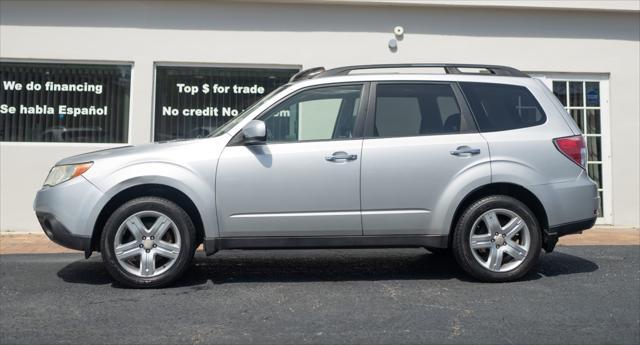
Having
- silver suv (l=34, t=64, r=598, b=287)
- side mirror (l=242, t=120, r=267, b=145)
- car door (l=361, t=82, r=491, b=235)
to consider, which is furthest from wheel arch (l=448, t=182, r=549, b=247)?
side mirror (l=242, t=120, r=267, b=145)

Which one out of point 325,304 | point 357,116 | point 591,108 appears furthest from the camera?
point 591,108

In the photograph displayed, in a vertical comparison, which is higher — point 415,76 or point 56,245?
point 415,76

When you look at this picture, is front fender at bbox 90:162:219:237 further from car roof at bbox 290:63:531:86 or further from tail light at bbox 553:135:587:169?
tail light at bbox 553:135:587:169

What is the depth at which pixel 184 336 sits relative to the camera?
3889 mm

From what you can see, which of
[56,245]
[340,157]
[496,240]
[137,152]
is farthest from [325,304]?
[56,245]

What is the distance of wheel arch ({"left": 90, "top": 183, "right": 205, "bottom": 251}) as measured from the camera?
5.07 meters

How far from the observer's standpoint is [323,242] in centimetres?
514

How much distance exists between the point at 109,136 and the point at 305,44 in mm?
3325

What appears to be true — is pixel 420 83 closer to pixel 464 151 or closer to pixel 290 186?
pixel 464 151

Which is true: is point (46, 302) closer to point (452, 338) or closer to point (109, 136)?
point (452, 338)

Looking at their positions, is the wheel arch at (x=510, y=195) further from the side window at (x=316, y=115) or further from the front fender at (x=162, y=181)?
the front fender at (x=162, y=181)

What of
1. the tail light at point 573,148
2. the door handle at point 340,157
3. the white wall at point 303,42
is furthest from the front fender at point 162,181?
the white wall at point 303,42

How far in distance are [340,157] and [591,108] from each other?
20.5 feet

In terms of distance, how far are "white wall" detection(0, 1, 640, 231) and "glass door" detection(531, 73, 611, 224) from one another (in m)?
0.14
